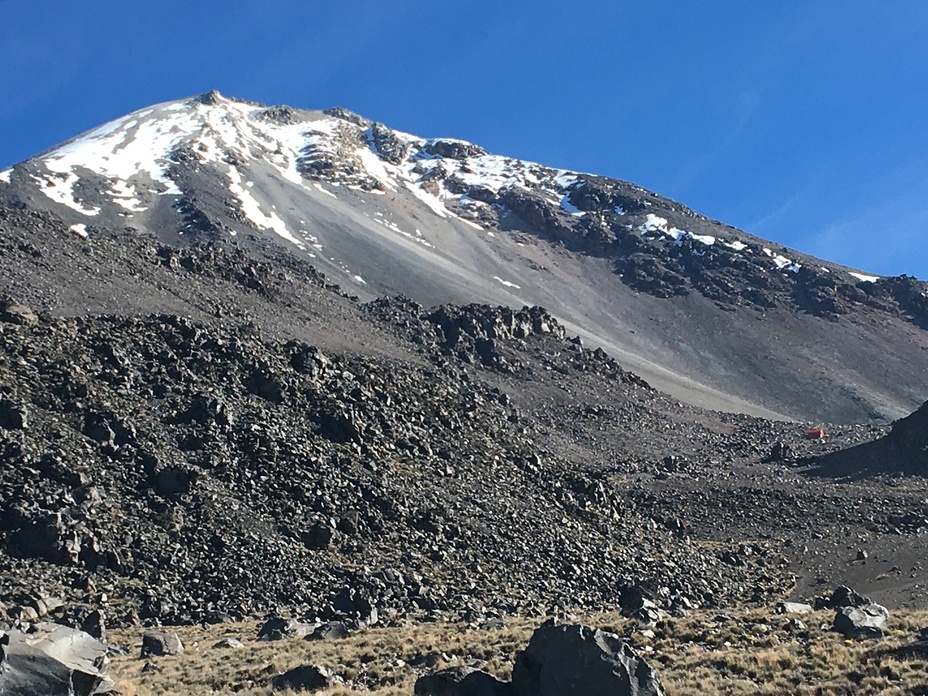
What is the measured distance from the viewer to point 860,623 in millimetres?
22125

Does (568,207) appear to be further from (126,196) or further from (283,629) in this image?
(283,629)

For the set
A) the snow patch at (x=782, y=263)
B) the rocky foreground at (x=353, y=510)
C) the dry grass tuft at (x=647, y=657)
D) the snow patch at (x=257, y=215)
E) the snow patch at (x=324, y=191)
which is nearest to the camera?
the dry grass tuft at (x=647, y=657)

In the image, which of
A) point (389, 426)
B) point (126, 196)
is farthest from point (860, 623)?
point (126, 196)

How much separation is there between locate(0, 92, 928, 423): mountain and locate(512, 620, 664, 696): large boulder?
6050cm

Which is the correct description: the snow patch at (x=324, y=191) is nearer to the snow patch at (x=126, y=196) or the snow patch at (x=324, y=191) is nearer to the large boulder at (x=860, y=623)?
the snow patch at (x=126, y=196)

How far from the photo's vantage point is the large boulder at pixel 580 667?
47.8 feet

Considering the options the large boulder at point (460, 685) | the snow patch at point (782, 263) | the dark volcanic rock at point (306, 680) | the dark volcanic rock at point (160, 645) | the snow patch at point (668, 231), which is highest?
the snow patch at point (668, 231)

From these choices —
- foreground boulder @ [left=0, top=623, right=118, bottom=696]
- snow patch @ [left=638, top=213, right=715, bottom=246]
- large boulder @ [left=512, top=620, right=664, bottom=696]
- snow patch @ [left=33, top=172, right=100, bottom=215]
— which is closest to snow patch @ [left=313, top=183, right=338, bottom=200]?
snow patch @ [left=33, top=172, right=100, bottom=215]

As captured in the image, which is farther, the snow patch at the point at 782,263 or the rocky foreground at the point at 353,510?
the snow patch at the point at 782,263

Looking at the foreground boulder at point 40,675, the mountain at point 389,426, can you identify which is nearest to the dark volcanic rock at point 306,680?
the foreground boulder at point 40,675

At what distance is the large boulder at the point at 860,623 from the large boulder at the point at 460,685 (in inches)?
383

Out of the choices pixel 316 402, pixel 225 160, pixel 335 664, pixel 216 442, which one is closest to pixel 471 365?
pixel 316 402

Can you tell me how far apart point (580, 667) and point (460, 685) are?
2.31 meters

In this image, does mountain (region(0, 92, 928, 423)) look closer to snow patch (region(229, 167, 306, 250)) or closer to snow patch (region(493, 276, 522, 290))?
snow patch (region(229, 167, 306, 250))
